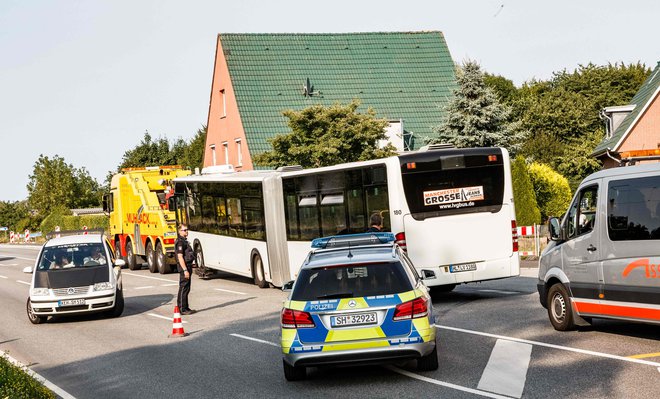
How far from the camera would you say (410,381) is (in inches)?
420

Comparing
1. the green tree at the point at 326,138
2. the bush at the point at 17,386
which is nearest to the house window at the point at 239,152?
the green tree at the point at 326,138

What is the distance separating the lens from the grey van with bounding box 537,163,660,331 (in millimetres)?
11727

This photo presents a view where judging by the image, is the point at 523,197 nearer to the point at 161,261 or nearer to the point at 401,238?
the point at 161,261

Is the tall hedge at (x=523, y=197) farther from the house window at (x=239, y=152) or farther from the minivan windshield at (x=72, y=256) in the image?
the house window at (x=239, y=152)

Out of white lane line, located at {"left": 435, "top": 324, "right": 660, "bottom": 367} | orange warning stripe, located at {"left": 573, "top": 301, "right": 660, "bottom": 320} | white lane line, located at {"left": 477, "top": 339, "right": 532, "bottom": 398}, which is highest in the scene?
orange warning stripe, located at {"left": 573, "top": 301, "right": 660, "bottom": 320}

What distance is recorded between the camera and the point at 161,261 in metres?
33.6

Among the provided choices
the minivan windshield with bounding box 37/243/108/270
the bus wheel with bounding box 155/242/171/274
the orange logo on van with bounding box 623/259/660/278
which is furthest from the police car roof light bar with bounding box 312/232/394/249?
the bus wheel with bounding box 155/242/171/274

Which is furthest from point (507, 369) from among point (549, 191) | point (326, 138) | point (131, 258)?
point (549, 191)

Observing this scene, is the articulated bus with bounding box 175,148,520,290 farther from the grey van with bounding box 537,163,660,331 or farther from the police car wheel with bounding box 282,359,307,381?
the police car wheel with bounding box 282,359,307,381

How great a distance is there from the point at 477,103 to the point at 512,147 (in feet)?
8.31

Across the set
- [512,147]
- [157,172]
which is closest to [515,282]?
[157,172]

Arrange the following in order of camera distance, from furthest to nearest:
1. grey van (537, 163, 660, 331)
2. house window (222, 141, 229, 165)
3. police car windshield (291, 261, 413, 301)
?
house window (222, 141, 229, 165), grey van (537, 163, 660, 331), police car windshield (291, 261, 413, 301)

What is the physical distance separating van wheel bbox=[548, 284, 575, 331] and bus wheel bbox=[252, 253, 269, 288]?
12.4 metres

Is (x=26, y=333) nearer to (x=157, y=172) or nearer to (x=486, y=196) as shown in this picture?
(x=486, y=196)
